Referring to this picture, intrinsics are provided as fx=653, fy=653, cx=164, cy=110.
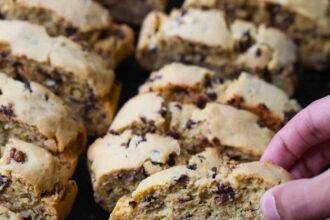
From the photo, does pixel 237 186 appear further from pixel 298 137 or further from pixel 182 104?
pixel 182 104

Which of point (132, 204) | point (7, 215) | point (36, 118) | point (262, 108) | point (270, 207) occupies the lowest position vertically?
point (7, 215)

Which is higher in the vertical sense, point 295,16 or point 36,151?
point 295,16

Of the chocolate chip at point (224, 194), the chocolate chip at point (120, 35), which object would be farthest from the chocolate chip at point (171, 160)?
the chocolate chip at point (120, 35)

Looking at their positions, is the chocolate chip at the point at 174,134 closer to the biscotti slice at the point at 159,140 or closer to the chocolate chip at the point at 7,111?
the biscotti slice at the point at 159,140

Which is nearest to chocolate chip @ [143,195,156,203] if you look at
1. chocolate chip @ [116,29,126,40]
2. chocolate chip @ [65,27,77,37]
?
chocolate chip @ [65,27,77,37]

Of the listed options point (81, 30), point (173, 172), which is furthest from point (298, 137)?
point (81, 30)

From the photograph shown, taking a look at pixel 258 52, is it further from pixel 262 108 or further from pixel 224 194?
pixel 224 194

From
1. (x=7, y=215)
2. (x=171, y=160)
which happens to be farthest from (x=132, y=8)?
(x=7, y=215)
